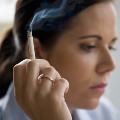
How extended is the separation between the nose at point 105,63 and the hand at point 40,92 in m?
0.26

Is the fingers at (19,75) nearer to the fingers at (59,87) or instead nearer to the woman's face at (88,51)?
the fingers at (59,87)

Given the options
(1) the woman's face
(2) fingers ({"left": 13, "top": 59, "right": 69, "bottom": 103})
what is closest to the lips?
(1) the woman's face

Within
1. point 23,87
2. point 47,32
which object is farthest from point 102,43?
point 23,87

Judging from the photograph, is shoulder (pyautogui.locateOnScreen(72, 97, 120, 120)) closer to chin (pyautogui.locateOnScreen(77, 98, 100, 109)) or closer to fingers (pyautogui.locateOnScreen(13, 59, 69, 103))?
chin (pyautogui.locateOnScreen(77, 98, 100, 109))

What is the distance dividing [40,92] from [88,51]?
297 millimetres

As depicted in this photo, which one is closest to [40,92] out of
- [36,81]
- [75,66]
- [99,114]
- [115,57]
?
[36,81]

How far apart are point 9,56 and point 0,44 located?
0.06 meters

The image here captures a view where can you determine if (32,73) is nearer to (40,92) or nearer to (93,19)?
(40,92)

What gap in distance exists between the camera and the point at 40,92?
499mm

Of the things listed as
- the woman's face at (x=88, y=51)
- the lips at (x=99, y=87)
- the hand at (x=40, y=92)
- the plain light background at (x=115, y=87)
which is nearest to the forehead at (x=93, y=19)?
the woman's face at (x=88, y=51)

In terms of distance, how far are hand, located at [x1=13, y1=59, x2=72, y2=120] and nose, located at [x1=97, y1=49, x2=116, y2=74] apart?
262mm

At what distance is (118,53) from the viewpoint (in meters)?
1.12

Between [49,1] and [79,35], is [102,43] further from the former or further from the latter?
[49,1]

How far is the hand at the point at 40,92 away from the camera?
1.63ft
